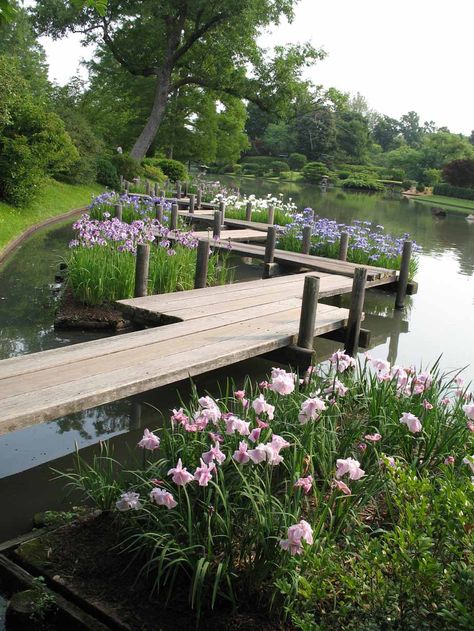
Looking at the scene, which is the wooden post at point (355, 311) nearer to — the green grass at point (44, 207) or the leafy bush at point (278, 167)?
the green grass at point (44, 207)

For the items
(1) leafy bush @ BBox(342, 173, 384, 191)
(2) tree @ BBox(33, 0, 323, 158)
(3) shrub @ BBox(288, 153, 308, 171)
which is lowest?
(1) leafy bush @ BBox(342, 173, 384, 191)

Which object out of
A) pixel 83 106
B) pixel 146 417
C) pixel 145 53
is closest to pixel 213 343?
pixel 146 417

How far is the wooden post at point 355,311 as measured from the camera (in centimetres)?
720

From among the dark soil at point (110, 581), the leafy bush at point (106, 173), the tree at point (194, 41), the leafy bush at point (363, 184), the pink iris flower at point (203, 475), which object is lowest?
the dark soil at point (110, 581)

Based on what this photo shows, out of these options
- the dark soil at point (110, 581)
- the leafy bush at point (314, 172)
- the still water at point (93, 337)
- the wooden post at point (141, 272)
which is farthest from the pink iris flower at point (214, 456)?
the leafy bush at point (314, 172)

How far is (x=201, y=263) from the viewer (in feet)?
28.3

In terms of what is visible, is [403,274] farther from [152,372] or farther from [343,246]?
[152,372]

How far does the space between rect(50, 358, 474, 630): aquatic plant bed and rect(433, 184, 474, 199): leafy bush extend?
5509 centimetres

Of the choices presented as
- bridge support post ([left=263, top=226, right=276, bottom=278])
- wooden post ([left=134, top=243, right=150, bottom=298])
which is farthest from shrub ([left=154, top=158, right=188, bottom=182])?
wooden post ([left=134, top=243, right=150, bottom=298])

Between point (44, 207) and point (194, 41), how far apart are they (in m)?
14.0

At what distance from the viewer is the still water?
444 cm

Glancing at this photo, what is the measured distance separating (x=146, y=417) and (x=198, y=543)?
2879mm

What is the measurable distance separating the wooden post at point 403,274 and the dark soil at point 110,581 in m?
8.64

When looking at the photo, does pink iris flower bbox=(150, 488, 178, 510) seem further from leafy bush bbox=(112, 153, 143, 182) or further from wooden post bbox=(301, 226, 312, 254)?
leafy bush bbox=(112, 153, 143, 182)
